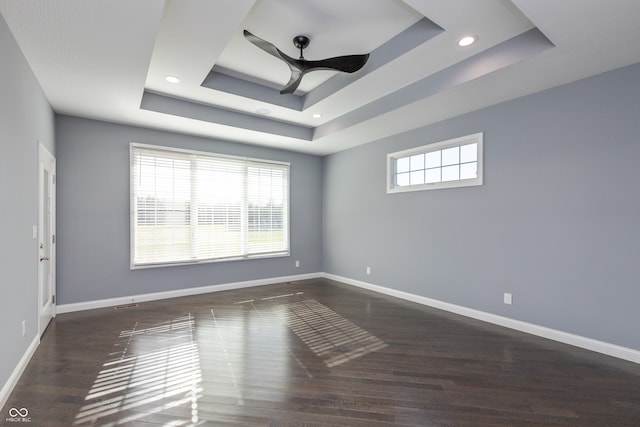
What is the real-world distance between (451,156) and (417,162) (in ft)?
1.87

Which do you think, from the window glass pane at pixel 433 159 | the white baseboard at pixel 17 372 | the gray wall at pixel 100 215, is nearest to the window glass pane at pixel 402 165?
the window glass pane at pixel 433 159

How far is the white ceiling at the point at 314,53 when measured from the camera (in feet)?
6.75

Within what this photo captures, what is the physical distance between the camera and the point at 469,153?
3867 mm

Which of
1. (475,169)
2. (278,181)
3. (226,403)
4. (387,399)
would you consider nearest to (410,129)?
(475,169)

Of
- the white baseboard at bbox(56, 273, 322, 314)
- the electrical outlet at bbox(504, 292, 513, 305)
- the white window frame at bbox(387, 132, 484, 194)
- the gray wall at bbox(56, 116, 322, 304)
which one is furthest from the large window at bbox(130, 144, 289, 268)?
the electrical outlet at bbox(504, 292, 513, 305)

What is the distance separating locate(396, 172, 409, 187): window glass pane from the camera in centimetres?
472

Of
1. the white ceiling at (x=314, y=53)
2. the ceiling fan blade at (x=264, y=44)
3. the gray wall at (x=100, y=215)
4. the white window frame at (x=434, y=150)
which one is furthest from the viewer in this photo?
the gray wall at (x=100, y=215)

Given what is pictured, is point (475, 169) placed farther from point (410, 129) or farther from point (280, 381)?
point (280, 381)

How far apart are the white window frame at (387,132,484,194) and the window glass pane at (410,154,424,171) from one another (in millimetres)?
63

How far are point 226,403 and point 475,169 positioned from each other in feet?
12.3

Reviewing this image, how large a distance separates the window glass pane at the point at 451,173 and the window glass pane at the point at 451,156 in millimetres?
59

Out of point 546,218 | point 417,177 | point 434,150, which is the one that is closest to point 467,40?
point 434,150

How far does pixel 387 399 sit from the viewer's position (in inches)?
81.6

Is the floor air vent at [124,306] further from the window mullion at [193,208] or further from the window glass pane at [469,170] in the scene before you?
the window glass pane at [469,170]
